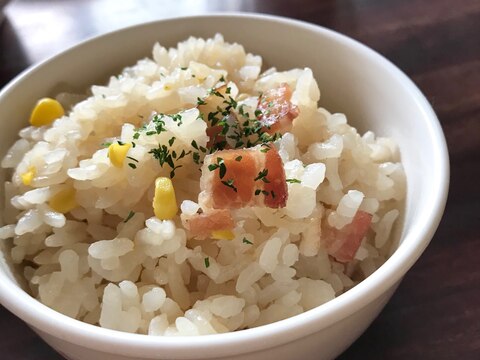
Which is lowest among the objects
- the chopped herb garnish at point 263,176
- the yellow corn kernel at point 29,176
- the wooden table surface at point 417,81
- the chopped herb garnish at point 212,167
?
the wooden table surface at point 417,81

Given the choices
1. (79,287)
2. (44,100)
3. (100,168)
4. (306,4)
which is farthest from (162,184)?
(306,4)

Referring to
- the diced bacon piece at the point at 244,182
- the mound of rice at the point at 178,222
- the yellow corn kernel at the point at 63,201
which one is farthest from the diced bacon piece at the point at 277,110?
the yellow corn kernel at the point at 63,201

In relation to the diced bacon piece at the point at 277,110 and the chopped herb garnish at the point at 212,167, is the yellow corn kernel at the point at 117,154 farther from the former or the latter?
the diced bacon piece at the point at 277,110

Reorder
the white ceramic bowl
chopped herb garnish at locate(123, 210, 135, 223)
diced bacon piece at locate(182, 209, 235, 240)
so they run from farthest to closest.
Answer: chopped herb garnish at locate(123, 210, 135, 223), diced bacon piece at locate(182, 209, 235, 240), the white ceramic bowl

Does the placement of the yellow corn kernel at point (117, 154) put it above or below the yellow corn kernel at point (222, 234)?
above

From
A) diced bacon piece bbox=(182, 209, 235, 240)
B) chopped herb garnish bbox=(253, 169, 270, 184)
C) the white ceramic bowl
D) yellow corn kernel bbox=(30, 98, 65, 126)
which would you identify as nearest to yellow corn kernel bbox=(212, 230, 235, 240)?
diced bacon piece bbox=(182, 209, 235, 240)

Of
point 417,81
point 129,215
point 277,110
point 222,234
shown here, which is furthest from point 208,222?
point 417,81

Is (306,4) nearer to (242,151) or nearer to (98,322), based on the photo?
(242,151)

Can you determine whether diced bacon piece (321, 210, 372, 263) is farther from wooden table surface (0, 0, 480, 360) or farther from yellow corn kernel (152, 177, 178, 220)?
yellow corn kernel (152, 177, 178, 220)
